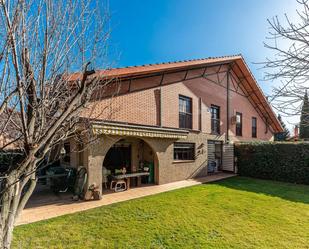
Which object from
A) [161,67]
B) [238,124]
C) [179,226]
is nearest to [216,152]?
[238,124]

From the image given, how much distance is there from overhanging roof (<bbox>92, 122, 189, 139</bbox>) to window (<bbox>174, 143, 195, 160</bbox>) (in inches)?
54.1

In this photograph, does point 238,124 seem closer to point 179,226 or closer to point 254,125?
point 254,125

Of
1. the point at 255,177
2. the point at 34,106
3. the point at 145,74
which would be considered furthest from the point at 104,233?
the point at 255,177

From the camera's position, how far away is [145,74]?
15484mm

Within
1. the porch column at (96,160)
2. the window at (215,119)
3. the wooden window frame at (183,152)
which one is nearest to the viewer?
the porch column at (96,160)

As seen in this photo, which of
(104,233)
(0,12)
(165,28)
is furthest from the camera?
(165,28)

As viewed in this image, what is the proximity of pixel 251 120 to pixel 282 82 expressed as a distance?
1098 inches

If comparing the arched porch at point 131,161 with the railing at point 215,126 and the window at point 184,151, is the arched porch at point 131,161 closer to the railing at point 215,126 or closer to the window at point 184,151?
the window at point 184,151

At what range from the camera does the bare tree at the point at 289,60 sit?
3.80 m

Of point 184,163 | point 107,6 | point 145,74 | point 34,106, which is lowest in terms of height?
point 184,163

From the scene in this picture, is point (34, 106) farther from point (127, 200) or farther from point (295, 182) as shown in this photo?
point (295, 182)

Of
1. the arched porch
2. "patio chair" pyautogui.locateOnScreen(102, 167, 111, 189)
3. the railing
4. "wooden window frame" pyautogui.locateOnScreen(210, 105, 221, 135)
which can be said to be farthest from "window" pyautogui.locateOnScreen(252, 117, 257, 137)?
"patio chair" pyautogui.locateOnScreen(102, 167, 111, 189)

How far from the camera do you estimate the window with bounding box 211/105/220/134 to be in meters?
22.7

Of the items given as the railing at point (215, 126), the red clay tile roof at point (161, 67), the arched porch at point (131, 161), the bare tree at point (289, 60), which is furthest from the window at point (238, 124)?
the bare tree at point (289, 60)
